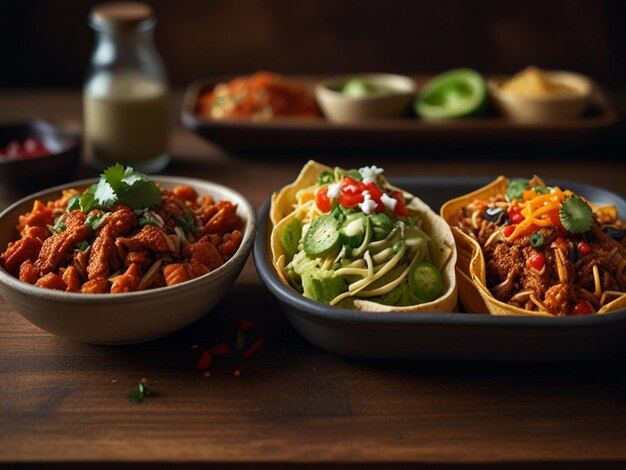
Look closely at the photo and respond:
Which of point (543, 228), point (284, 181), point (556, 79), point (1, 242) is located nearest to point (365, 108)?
point (284, 181)

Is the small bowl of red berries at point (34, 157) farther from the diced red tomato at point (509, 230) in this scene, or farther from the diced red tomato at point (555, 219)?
the diced red tomato at point (555, 219)

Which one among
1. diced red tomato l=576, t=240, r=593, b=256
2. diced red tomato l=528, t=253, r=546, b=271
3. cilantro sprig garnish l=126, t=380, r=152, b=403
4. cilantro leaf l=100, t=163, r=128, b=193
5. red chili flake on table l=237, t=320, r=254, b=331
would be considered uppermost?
cilantro leaf l=100, t=163, r=128, b=193

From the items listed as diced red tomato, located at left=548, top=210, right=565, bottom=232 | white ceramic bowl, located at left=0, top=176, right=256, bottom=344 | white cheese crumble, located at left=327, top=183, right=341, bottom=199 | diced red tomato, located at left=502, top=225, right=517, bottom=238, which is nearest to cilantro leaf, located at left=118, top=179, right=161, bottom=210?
white ceramic bowl, located at left=0, top=176, right=256, bottom=344

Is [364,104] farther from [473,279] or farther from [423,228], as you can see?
[473,279]

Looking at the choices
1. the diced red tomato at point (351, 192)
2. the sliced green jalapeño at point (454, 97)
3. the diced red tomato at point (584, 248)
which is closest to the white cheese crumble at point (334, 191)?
the diced red tomato at point (351, 192)

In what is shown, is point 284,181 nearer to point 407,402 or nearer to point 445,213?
point 445,213

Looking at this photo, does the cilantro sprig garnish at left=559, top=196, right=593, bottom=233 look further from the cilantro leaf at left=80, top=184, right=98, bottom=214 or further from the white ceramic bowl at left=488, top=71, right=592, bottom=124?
the white ceramic bowl at left=488, top=71, right=592, bottom=124
